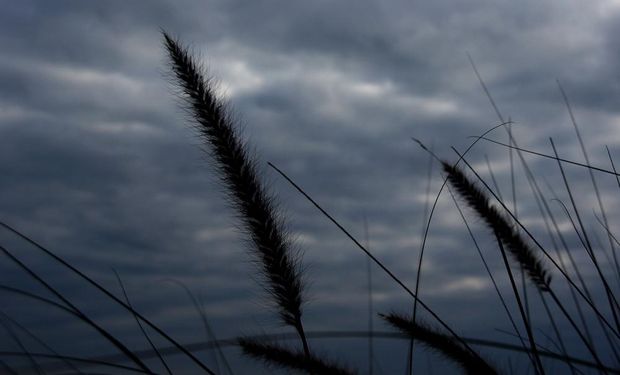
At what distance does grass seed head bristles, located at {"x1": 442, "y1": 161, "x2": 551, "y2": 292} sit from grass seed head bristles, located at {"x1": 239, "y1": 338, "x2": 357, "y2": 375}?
0.88 meters

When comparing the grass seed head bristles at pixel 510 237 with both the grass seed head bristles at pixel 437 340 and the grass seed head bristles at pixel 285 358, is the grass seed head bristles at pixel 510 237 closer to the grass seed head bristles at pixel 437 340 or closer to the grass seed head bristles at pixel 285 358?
the grass seed head bristles at pixel 437 340

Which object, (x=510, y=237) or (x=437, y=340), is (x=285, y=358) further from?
(x=510, y=237)

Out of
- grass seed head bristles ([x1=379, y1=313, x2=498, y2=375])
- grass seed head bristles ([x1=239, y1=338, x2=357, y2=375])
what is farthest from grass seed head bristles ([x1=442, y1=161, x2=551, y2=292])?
grass seed head bristles ([x1=239, y1=338, x2=357, y2=375])

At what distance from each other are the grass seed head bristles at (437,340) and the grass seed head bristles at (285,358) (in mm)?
346

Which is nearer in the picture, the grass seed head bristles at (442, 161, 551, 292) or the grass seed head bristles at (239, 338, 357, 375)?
the grass seed head bristles at (239, 338, 357, 375)

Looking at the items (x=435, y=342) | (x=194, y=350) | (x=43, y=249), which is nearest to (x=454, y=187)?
(x=435, y=342)

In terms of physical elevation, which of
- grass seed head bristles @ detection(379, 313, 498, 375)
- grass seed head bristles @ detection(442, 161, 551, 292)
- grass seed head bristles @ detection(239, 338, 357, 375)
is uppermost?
grass seed head bristles @ detection(442, 161, 551, 292)

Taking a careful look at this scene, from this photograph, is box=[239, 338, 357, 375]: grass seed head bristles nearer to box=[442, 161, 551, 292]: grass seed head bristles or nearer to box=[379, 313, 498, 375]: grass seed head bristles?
box=[379, 313, 498, 375]: grass seed head bristles

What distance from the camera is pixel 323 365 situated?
2.54m

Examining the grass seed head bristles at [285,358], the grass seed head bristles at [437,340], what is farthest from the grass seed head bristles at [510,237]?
the grass seed head bristles at [285,358]

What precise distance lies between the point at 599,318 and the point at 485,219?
24.1 inches

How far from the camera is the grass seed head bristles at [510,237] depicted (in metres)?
2.92

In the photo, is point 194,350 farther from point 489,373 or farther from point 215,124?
point 489,373

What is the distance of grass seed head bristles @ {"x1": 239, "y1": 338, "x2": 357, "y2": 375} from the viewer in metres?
2.49
